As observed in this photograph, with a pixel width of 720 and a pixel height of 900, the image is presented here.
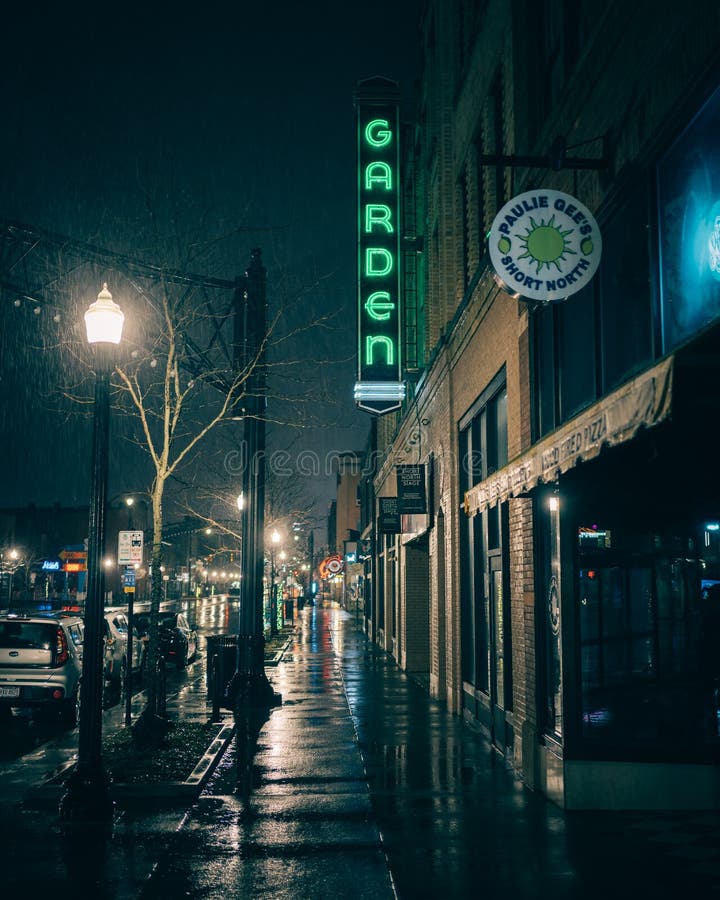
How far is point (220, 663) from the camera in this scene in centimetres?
1623

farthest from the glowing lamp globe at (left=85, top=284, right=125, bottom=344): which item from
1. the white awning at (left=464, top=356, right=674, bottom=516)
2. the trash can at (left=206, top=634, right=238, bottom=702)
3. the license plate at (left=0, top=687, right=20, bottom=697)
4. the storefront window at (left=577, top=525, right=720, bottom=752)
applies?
the trash can at (left=206, top=634, right=238, bottom=702)

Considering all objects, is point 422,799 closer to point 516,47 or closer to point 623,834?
point 623,834

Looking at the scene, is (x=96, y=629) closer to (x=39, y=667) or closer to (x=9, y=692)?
(x=39, y=667)

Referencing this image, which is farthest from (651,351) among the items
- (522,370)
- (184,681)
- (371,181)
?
(184,681)

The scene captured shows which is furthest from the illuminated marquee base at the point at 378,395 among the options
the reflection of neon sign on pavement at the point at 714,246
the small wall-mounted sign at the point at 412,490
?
the reflection of neon sign on pavement at the point at 714,246

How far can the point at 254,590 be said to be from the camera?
17.0 meters

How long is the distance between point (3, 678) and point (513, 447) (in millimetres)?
8968

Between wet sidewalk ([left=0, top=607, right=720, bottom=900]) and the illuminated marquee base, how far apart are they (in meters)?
7.77

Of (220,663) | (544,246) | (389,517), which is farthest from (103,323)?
(389,517)

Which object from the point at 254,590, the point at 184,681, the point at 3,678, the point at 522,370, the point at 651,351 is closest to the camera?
the point at 651,351

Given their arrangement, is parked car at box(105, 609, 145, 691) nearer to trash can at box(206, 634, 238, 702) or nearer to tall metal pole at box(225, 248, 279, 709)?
trash can at box(206, 634, 238, 702)

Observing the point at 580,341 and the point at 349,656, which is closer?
the point at 580,341

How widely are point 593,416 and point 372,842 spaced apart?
13.7 ft

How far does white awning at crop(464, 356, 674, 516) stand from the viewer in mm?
5242
